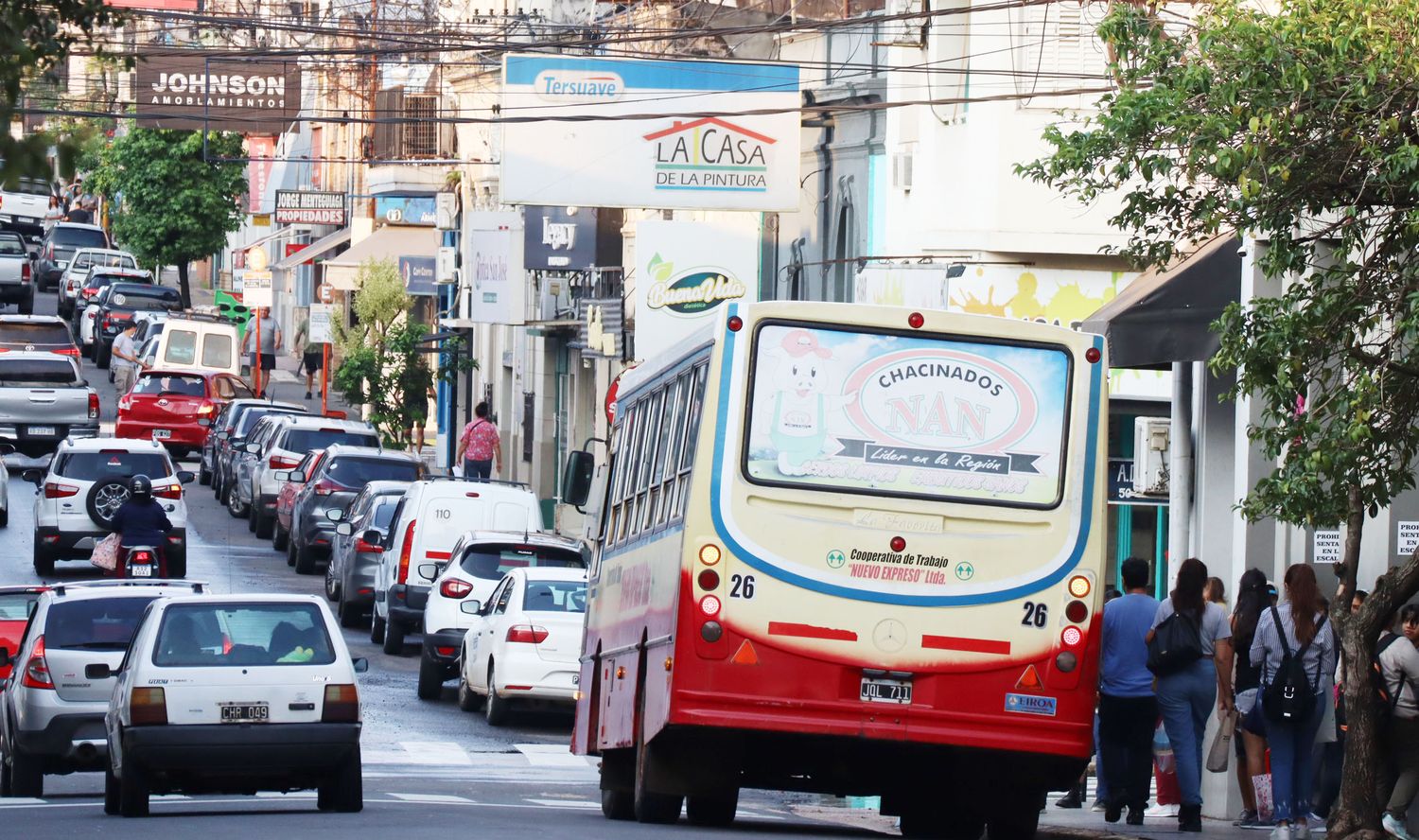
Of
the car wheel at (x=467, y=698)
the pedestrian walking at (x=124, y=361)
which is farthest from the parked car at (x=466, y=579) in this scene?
the pedestrian walking at (x=124, y=361)

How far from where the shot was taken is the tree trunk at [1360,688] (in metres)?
13.2

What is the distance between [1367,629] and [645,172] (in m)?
20.2

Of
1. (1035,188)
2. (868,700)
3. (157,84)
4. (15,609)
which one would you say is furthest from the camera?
(157,84)

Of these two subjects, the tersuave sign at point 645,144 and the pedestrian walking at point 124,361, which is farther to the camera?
the pedestrian walking at point 124,361

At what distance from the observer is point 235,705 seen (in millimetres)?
14984

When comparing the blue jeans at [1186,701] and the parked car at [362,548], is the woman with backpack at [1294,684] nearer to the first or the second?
the blue jeans at [1186,701]

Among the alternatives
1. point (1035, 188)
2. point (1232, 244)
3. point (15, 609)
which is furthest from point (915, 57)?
point (15, 609)

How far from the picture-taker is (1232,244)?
61.7 feet

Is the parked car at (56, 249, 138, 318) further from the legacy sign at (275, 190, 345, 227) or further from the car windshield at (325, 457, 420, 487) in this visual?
the car windshield at (325, 457, 420, 487)

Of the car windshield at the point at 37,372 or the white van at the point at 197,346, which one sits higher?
the white van at the point at 197,346

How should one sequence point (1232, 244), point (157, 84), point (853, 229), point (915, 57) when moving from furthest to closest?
point (157, 84), point (853, 229), point (915, 57), point (1232, 244)

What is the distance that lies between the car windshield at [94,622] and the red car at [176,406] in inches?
1154

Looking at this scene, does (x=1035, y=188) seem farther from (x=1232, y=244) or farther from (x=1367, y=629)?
(x=1367, y=629)

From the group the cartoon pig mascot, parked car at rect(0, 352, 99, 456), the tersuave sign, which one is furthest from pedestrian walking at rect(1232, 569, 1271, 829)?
parked car at rect(0, 352, 99, 456)
